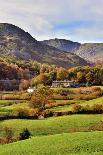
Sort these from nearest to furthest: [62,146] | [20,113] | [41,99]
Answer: [62,146] → [20,113] → [41,99]

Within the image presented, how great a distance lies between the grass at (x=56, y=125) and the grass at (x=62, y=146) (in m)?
17.4

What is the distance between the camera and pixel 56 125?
77000mm

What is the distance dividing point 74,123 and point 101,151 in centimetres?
3215

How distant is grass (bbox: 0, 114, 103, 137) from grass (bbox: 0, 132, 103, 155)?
1736 centimetres

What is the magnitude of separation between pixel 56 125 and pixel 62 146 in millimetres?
27198

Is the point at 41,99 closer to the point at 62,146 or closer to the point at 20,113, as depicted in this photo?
the point at 20,113

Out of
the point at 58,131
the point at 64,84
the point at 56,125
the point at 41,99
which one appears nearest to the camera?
the point at 58,131

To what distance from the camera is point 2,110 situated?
9900 centimetres

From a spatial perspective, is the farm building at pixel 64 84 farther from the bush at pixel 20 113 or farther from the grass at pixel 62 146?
the grass at pixel 62 146

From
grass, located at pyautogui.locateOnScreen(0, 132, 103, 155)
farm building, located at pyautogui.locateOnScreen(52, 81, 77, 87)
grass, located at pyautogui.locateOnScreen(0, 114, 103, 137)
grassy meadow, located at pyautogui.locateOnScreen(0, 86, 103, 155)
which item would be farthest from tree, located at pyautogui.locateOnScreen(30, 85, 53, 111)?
farm building, located at pyautogui.locateOnScreen(52, 81, 77, 87)

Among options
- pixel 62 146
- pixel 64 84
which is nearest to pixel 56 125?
pixel 62 146

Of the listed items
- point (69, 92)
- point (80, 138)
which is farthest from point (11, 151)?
point (69, 92)

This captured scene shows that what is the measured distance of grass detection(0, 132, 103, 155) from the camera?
4781cm

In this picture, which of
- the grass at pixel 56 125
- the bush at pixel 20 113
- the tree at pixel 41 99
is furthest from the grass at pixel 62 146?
the tree at pixel 41 99
